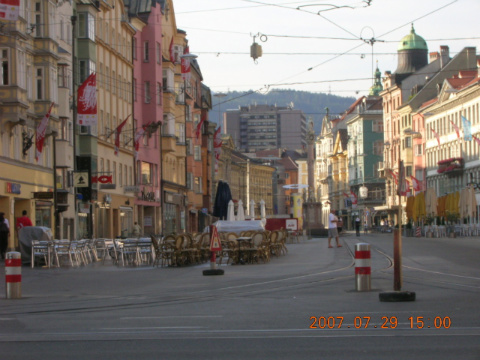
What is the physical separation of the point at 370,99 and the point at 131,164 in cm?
9578

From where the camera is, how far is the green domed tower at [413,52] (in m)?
130

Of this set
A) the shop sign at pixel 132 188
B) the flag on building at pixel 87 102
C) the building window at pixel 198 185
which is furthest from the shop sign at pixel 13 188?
the building window at pixel 198 185

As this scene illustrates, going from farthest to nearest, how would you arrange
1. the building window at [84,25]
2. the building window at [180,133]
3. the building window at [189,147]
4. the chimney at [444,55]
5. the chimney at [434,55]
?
the chimney at [434,55] → the chimney at [444,55] → the building window at [189,147] → the building window at [180,133] → the building window at [84,25]

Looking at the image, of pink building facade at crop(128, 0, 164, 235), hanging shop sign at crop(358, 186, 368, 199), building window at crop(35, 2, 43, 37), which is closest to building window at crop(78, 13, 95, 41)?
building window at crop(35, 2, 43, 37)

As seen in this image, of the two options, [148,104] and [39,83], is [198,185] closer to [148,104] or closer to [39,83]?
[148,104]

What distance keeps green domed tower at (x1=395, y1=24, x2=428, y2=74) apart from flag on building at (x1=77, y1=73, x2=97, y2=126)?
91477 millimetres

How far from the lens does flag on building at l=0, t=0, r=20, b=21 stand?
85.5 feet

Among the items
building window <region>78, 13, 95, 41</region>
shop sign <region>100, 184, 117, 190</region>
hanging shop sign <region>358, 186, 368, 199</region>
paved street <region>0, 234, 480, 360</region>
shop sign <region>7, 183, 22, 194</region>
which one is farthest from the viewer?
hanging shop sign <region>358, 186, 368, 199</region>

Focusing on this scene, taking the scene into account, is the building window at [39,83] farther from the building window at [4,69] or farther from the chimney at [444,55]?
the chimney at [444,55]

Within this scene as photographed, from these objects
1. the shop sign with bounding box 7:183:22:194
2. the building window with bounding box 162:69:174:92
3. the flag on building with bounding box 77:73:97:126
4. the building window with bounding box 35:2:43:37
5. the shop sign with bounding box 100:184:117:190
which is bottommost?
the shop sign with bounding box 7:183:22:194

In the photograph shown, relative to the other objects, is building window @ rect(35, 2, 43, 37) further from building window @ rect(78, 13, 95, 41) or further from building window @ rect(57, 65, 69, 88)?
building window @ rect(78, 13, 95, 41)

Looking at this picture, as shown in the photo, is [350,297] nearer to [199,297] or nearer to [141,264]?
[199,297]
